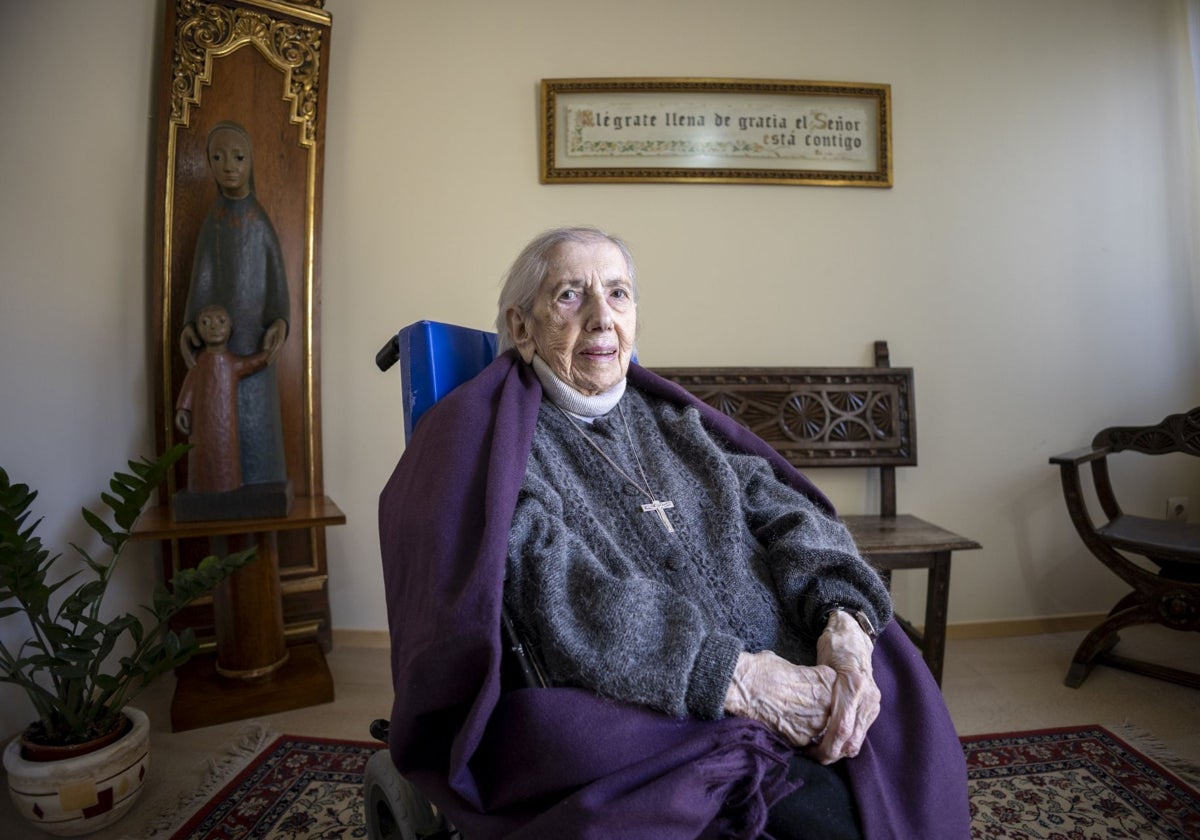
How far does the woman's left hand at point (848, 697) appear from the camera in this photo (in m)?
1.02

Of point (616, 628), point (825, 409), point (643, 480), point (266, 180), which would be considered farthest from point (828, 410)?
point (266, 180)

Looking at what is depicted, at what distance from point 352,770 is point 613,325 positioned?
4.90ft

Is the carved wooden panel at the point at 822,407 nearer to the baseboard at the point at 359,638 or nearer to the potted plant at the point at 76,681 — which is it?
the baseboard at the point at 359,638

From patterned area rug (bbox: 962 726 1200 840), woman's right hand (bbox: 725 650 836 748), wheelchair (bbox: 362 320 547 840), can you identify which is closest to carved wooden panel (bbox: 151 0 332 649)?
wheelchair (bbox: 362 320 547 840)

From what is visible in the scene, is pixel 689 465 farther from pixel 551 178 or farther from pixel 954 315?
pixel 954 315

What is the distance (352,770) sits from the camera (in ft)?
6.37

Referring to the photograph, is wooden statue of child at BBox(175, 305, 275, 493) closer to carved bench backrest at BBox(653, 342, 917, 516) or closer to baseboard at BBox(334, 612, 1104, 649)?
baseboard at BBox(334, 612, 1104, 649)

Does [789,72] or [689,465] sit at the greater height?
[789,72]

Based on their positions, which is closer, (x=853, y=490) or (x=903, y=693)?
(x=903, y=693)

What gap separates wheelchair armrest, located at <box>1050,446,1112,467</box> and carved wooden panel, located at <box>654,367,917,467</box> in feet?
1.53

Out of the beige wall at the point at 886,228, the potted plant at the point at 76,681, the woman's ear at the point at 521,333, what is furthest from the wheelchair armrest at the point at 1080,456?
the potted plant at the point at 76,681

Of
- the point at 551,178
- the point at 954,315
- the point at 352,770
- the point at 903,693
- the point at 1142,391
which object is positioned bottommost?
the point at 352,770

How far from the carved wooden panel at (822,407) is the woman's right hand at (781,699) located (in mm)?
1636

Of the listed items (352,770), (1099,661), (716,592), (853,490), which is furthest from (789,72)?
(352,770)
